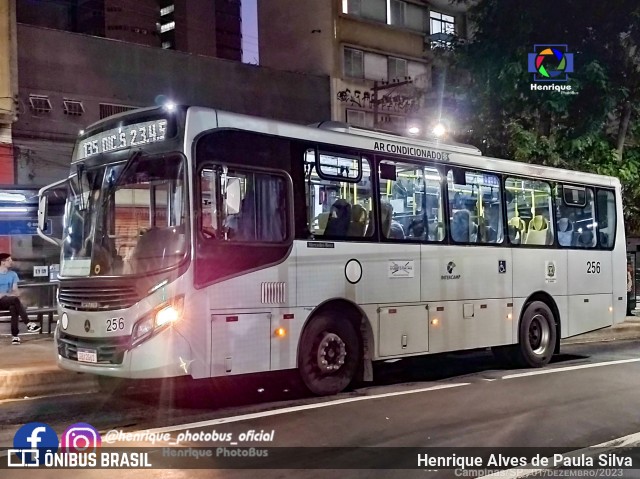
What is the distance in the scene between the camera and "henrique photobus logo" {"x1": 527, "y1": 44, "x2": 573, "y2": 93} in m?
16.2

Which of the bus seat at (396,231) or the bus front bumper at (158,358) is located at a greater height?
the bus seat at (396,231)

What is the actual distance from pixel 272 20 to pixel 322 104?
20.2 feet

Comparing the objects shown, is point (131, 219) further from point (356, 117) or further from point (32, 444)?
point (356, 117)

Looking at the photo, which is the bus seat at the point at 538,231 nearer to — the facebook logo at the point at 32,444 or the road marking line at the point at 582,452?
the road marking line at the point at 582,452

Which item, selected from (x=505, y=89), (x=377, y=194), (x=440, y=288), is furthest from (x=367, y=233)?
(x=505, y=89)

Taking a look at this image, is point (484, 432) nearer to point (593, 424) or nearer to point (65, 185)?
point (593, 424)

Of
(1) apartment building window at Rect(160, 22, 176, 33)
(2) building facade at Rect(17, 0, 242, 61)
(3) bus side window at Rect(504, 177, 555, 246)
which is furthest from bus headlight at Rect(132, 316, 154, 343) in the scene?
(1) apartment building window at Rect(160, 22, 176, 33)

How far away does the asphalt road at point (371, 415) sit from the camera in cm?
632

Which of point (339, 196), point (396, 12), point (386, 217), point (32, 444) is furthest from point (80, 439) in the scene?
point (396, 12)

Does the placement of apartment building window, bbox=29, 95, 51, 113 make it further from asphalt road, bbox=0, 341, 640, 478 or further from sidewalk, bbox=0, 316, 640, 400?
asphalt road, bbox=0, 341, 640, 478

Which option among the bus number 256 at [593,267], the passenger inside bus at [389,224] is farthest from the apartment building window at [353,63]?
the passenger inside bus at [389,224]

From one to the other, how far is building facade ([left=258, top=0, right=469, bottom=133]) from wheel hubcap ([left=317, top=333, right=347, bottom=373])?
19.2 metres

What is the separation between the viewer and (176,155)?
754cm

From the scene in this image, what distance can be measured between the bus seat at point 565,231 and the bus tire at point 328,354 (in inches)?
198
